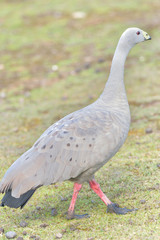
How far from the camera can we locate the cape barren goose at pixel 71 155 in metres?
4.73

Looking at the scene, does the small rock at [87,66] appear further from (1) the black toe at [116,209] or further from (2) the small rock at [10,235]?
(2) the small rock at [10,235]

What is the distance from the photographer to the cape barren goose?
186 inches

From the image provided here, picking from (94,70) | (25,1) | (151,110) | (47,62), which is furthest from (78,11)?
(151,110)

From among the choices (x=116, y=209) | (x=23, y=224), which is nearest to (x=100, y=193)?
(x=116, y=209)

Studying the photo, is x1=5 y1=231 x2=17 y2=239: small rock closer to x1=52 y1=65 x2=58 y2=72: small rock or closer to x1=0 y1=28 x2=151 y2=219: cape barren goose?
x1=0 y1=28 x2=151 y2=219: cape barren goose

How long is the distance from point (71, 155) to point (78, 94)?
19.4ft

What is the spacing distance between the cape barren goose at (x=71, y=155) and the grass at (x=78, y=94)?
13.8 inches

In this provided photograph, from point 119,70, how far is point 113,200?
5.46ft

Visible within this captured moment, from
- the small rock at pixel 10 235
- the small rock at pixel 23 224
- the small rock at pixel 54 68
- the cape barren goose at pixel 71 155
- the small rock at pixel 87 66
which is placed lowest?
the small rock at pixel 87 66

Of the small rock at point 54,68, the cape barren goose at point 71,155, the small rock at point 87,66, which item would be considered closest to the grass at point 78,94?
the small rock at point 87,66

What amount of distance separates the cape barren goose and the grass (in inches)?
13.8

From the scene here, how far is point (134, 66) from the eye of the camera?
1195 cm

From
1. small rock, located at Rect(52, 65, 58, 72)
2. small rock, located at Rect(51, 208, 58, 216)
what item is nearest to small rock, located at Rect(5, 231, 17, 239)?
small rock, located at Rect(51, 208, 58, 216)

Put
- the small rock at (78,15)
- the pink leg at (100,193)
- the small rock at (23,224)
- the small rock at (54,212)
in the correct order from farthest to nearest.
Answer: the small rock at (78,15) < the small rock at (54,212) < the pink leg at (100,193) < the small rock at (23,224)
